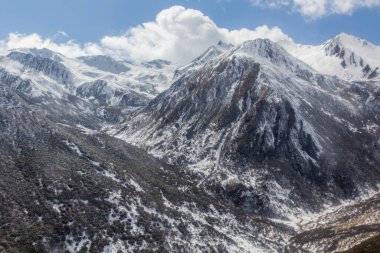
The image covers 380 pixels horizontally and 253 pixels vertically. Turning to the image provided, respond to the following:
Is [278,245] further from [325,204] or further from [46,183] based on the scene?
[46,183]

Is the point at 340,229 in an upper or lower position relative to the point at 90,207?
upper

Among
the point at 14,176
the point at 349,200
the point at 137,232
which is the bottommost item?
the point at 137,232

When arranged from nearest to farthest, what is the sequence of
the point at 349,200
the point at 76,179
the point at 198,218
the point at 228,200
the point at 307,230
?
the point at 76,179 → the point at 198,218 → the point at 307,230 → the point at 228,200 → the point at 349,200

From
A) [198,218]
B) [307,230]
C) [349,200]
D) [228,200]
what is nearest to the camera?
[198,218]

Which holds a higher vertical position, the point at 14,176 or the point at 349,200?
the point at 349,200

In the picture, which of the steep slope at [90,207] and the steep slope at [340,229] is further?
the steep slope at [340,229]

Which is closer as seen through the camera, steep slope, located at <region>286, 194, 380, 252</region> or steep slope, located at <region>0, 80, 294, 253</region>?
steep slope, located at <region>0, 80, 294, 253</region>

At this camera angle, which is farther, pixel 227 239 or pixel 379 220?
pixel 379 220

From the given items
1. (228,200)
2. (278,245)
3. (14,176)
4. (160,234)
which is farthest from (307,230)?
(14,176)
